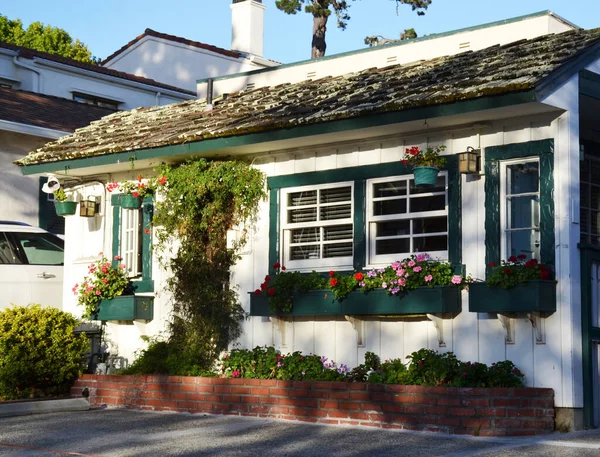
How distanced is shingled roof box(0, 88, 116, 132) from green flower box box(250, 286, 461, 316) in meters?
8.91

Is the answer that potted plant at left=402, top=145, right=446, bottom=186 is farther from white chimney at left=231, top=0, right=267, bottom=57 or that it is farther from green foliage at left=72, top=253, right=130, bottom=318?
white chimney at left=231, top=0, right=267, bottom=57

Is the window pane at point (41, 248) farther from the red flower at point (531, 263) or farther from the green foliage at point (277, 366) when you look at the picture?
the red flower at point (531, 263)

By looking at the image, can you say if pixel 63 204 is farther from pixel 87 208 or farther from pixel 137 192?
pixel 137 192

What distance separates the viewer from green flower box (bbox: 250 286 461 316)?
11000 mm

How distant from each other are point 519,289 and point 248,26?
19.9 meters

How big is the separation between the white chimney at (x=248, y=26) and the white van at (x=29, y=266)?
12.7m

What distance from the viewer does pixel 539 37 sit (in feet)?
40.6

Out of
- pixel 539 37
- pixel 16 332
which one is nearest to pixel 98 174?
pixel 16 332

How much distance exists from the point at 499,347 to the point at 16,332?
6017mm

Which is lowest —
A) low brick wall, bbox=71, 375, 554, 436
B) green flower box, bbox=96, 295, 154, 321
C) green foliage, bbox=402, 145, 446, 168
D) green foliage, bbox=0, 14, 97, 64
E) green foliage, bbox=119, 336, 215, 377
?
low brick wall, bbox=71, 375, 554, 436

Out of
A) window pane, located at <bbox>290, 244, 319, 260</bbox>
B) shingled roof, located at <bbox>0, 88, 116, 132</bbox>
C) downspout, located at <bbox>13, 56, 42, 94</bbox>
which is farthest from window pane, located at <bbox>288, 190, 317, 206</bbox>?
downspout, located at <bbox>13, 56, 42, 94</bbox>

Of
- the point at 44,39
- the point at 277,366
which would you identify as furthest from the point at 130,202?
the point at 44,39

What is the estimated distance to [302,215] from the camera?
12.8 meters

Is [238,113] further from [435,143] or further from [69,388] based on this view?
[69,388]
